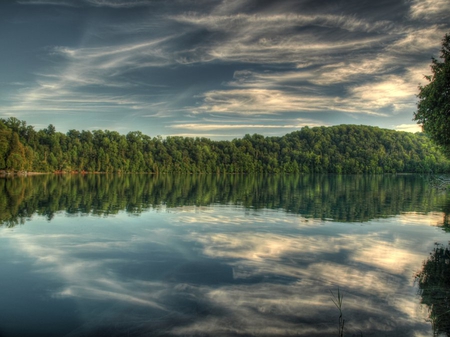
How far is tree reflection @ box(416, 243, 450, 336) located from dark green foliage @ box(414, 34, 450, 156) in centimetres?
1373

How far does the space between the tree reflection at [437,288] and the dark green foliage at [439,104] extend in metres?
13.7

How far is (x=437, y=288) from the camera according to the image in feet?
44.6

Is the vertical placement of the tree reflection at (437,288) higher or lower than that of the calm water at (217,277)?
higher

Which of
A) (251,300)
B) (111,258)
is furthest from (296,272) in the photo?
(111,258)

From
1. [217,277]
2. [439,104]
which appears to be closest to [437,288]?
[217,277]

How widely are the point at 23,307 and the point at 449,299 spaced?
14.9 meters

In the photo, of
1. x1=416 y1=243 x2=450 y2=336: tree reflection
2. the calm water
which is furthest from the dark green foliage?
x1=416 y1=243 x2=450 y2=336: tree reflection

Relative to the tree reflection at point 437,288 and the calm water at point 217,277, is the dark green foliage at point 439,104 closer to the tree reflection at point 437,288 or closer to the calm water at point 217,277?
the calm water at point 217,277

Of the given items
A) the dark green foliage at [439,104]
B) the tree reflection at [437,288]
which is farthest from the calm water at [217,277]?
the dark green foliage at [439,104]

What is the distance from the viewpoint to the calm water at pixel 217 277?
1052 centimetres

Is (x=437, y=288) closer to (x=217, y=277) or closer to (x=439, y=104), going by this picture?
(x=217, y=277)

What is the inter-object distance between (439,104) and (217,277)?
85.6 ft

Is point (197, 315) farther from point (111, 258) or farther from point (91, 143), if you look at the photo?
point (91, 143)

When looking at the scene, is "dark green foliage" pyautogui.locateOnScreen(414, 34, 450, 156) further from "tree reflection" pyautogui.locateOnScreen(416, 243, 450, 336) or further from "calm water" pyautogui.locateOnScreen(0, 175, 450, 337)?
"tree reflection" pyautogui.locateOnScreen(416, 243, 450, 336)
